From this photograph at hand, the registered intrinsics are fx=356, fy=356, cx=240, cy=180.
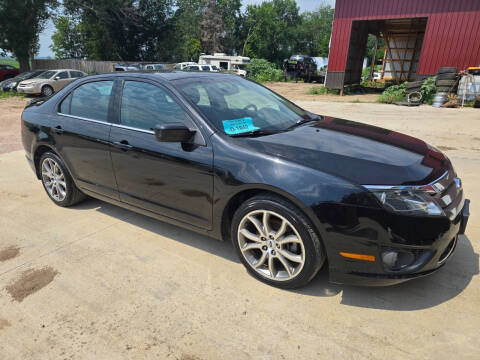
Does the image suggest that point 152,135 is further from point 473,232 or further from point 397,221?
point 473,232

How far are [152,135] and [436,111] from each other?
1150cm

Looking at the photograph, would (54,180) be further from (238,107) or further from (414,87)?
(414,87)

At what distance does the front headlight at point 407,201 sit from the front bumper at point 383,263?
0.28 ft

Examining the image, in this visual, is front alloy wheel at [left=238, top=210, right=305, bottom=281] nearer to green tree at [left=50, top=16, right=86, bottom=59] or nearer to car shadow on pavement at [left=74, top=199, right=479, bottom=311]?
car shadow on pavement at [left=74, top=199, right=479, bottom=311]

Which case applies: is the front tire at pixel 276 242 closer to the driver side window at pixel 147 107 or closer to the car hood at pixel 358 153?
the car hood at pixel 358 153

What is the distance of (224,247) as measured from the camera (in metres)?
3.28

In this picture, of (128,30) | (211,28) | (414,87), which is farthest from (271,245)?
(211,28)

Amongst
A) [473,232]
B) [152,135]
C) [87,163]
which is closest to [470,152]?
[473,232]

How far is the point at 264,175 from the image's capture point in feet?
8.05

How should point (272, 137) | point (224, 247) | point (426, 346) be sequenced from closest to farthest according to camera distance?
1. point (426, 346)
2. point (272, 137)
3. point (224, 247)

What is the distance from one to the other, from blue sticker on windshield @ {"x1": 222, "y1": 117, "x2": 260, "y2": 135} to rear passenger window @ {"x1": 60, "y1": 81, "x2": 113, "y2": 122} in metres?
1.30

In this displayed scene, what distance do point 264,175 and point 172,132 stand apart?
0.76 meters

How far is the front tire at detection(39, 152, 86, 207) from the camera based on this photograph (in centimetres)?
398

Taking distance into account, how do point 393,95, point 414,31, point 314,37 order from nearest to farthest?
point 393,95, point 414,31, point 314,37
